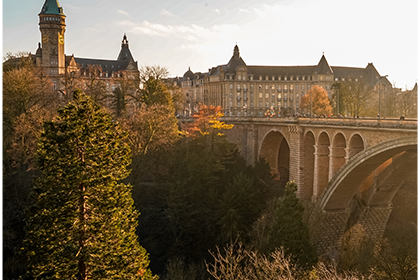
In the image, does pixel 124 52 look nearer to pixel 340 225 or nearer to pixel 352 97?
pixel 352 97

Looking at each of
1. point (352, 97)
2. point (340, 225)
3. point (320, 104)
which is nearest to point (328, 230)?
point (340, 225)

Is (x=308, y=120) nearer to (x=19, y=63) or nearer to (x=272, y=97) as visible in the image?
(x=19, y=63)

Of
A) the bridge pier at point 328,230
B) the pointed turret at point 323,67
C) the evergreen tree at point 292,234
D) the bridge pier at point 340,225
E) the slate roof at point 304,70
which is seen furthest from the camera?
the pointed turret at point 323,67

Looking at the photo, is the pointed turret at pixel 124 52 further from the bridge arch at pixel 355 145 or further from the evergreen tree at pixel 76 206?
the evergreen tree at pixel 76 206

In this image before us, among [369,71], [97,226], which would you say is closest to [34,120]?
[97,226]

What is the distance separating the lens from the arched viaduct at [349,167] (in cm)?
2808

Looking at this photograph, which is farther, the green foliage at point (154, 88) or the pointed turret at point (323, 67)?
the pointed turret at point (323, 67)

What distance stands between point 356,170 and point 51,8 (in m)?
63.5

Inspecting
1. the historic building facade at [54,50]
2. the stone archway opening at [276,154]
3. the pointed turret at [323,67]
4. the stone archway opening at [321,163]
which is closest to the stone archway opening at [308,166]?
the stone archway opening at [321,163]

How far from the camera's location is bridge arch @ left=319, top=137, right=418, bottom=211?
26.8 m

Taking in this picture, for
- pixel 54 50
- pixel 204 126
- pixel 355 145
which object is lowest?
pixel 355 145

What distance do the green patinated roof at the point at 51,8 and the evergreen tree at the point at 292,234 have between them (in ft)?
206

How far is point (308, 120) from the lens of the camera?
38438mm

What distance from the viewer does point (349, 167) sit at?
30.9 m
